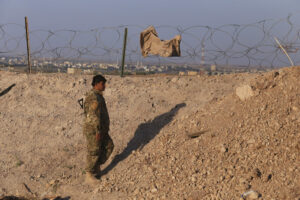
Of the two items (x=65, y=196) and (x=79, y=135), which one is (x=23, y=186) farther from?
(x=79, y=135)

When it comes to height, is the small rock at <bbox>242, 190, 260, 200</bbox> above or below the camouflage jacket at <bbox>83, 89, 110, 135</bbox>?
below

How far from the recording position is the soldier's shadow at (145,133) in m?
5.88

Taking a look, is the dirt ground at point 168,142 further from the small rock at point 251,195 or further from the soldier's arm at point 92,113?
the soldier's arm at point 92,113

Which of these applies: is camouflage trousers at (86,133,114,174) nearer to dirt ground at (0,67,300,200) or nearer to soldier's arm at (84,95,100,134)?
soldier's arm at (84,95,100,134)

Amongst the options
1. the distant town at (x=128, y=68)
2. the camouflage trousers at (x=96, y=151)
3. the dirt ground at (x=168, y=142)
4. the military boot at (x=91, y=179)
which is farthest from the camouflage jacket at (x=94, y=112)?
the distant town at (x=128, y=68)

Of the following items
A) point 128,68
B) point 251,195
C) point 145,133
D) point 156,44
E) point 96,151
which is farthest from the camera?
point 128,68

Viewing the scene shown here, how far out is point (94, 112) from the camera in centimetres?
500

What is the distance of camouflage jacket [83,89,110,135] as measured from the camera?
196 inches

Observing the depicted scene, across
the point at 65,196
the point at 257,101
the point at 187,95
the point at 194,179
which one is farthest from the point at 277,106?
the point at 65,196

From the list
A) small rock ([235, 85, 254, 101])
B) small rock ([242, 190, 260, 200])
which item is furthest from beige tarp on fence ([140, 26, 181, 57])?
small rock ([242, 190, 260, 200])

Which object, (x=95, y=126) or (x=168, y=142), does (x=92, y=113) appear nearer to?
(x=95, y=126)

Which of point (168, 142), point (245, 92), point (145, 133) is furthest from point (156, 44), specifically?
point (168, 142)

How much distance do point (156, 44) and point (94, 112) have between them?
4491 millimetres

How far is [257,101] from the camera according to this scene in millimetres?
5480
